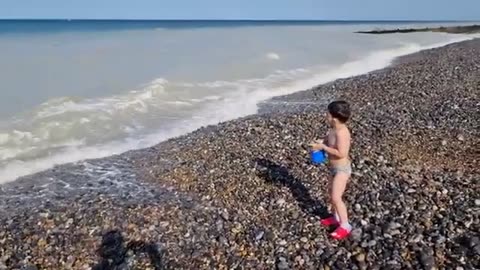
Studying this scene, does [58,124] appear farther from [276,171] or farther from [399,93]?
[399,93]

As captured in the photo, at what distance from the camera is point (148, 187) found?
30.5 feet

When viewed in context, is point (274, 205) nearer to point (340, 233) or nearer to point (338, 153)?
point (340, 233)

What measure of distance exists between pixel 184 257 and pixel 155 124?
973 cm

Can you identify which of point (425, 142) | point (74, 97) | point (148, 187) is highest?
point (425, 142)

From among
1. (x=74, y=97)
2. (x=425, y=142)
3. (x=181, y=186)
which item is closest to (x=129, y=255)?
(x=181, y=186)

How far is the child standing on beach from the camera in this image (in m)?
6.60

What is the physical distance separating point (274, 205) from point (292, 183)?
97 cm

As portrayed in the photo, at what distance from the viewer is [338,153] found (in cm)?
664

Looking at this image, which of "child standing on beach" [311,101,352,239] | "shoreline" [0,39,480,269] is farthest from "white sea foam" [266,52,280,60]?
"child standing on beach" [311,101,352,239]

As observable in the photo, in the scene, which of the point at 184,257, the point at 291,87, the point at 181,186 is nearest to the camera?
the point at 184,257

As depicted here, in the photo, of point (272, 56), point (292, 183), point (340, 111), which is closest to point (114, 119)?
point (292, 183)

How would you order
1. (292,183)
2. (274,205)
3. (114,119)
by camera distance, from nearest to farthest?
(274,205)
(292,183)
(114,119)

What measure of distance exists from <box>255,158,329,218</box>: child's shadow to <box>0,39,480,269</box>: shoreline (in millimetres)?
18

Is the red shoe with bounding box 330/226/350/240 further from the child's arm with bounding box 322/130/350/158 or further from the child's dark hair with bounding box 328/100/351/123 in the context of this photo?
the child's dark hair with bounding box 328/100/351/123
